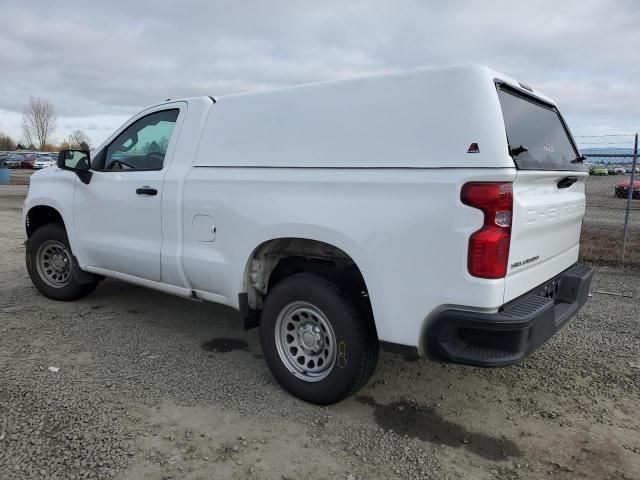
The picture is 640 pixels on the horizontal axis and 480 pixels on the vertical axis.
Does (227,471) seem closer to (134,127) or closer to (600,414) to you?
(600,414)

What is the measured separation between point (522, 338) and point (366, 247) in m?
0.96

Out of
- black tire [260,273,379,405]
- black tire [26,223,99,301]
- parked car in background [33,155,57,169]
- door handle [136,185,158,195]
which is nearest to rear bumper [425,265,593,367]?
black tire [260,273,379,405]

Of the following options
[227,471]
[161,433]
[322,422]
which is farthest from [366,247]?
[161,433]

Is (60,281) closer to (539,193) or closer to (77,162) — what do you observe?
(77,162)

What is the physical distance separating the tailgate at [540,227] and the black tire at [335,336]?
889 mm

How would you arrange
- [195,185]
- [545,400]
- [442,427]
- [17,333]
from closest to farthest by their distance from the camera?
1. [442,427]
2. [545,400]
3. [195,185]
4. [17,333]

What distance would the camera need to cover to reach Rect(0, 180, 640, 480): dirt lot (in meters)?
2.79

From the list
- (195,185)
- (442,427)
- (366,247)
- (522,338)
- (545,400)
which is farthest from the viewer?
(195,185)

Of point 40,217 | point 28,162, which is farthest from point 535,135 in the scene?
point 28,162

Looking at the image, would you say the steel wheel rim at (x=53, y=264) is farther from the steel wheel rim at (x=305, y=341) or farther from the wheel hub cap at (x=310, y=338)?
the wheel hub cap at (x=310, y=338)

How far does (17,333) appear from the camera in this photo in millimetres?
4613

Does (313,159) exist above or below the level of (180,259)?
above

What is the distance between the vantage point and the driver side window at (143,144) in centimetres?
430

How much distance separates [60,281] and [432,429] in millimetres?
4263
